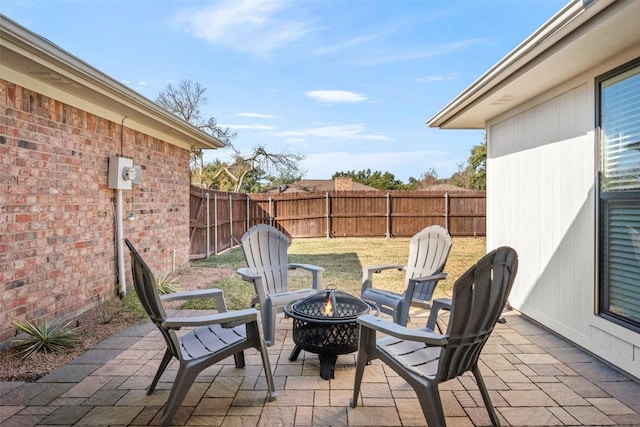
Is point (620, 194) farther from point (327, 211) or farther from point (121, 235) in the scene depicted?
point (327, 211)

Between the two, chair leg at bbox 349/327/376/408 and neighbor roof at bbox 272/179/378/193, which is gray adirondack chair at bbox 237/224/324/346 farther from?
neighbor roof at bbox 272/179/378/193

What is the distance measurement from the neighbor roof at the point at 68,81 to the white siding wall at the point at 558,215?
4315 millimetres

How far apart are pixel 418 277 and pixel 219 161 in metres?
21.9

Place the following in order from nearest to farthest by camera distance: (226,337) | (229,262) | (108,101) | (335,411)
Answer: (335,411), (226,337), (108,101), (229,262)

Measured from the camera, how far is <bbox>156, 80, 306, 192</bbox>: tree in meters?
21.4

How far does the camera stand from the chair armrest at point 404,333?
2201mm

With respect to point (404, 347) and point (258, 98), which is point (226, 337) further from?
point (258, 98)

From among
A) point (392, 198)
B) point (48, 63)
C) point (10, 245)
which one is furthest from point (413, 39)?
point (10, 245)

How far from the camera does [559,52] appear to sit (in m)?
3.17

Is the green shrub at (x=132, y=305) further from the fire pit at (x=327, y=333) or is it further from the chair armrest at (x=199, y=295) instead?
the fire pit at (x=327, y=333)

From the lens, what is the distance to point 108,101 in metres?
4.66

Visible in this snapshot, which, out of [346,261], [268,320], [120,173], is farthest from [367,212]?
[268,320]

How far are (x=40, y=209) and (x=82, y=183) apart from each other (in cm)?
78

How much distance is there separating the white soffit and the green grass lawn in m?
2.78
